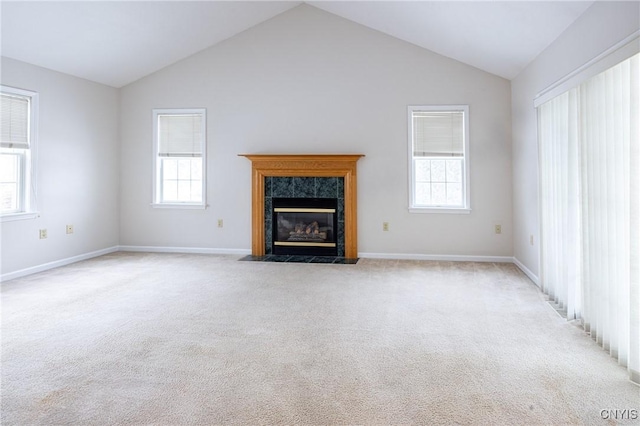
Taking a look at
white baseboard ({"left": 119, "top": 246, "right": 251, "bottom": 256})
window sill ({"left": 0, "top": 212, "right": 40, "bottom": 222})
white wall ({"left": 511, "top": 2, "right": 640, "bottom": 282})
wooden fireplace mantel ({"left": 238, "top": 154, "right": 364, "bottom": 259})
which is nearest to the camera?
white wall ({"left": 511, "top": 2, "right": 640, "bottom": 282})

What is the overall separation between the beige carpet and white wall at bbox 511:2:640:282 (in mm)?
916

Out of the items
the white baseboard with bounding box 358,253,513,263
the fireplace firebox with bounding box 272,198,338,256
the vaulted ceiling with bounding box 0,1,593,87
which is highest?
the vaulted ceiling with bounding box 0,1,593,87

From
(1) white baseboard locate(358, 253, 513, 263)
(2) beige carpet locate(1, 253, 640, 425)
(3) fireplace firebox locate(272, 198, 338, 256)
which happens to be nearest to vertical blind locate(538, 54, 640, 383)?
(2) beige carpet locate(1, 253, 640, 425)

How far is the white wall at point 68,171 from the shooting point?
4758 mm

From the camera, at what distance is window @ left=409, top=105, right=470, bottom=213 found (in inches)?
221

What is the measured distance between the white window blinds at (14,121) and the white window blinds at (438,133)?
192 inches

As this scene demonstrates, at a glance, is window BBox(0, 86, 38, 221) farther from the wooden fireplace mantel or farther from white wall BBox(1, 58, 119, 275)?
the wooden fireplace mantel

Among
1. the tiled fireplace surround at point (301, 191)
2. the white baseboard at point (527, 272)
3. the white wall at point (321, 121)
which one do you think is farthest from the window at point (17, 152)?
the white baseboard at point (527, 272)

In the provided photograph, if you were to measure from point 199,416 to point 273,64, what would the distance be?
5195mm

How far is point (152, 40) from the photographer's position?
5.29 m

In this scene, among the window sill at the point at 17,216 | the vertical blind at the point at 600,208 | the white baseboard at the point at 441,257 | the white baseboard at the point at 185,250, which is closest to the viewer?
the vertical blind at the point at 600,208

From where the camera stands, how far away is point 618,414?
186cm

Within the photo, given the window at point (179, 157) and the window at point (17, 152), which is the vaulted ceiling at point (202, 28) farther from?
the window at point (179, 157)

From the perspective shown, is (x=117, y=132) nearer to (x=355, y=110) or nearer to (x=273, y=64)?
(x=273, y=64)
